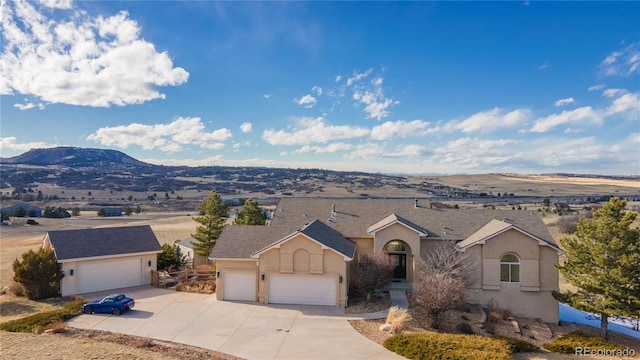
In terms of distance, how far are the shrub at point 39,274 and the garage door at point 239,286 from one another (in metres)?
10.7

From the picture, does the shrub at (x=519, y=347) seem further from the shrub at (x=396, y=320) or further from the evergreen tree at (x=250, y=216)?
the evergreen tree at (x=250, y=216)

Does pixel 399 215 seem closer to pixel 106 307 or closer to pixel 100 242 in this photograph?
pixel 106 307

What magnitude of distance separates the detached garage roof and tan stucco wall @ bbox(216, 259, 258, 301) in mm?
7240

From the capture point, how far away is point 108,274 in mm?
26750

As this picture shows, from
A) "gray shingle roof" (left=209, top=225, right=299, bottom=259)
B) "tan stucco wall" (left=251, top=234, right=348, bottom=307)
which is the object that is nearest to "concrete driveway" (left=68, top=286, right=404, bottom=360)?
"tan stucco wall" (left=251, top=234, right=348, bottom=307)

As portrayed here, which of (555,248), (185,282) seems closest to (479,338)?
(555,248)

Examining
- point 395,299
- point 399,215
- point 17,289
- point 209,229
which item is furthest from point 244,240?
point 17,289

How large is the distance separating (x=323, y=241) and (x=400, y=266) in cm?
867

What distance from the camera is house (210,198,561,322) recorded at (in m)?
23.5

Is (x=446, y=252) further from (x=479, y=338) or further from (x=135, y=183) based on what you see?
(x=135, y=183)

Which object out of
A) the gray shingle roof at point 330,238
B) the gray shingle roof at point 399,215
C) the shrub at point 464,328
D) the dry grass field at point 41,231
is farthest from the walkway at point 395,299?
the dry grass field at point 41,231

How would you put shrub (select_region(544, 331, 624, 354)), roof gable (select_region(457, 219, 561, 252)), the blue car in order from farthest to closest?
roof gable (select_region(457, 219, 561, 252)), the blue car, shrub (select_region(544, 331, 624, 354))

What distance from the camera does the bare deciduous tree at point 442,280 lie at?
20438mm

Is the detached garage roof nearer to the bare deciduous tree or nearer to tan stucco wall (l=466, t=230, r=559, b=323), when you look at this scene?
the bare deciduous tree
